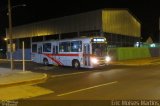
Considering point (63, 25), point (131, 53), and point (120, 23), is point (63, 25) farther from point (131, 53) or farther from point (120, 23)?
point (131, 53)

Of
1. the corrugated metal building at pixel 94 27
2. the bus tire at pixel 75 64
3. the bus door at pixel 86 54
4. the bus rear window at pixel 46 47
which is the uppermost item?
the corrugated metal building at pixel 94 27

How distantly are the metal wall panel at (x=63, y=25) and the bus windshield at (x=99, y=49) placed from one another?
1498cm

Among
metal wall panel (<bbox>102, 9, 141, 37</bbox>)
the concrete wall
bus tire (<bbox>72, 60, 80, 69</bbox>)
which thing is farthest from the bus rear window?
the concrete wall

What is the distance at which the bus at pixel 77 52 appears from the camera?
97.7ft

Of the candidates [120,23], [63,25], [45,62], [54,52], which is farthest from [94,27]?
[54,52]

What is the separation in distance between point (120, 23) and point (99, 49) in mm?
21728

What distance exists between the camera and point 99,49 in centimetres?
3009

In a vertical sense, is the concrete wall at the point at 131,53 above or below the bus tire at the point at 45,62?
above

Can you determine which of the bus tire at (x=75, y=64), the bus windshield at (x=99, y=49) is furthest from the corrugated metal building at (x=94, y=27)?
the bus windshield at (x=99, y=49)

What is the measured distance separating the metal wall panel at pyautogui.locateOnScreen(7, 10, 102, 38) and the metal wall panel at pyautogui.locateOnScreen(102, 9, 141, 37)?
1314 mm

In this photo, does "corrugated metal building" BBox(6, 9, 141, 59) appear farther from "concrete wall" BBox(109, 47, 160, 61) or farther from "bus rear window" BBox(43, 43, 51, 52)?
"bus rear window" BBox(43, 43, 51, 52)

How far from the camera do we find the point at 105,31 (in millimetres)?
45562

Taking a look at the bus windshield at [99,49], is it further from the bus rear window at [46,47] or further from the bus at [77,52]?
the bus rear window at [46,47]

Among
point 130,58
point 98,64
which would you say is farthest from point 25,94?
point 130,58
